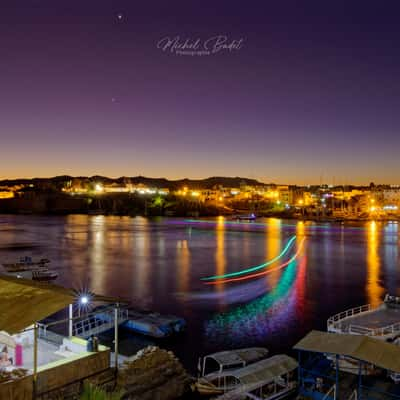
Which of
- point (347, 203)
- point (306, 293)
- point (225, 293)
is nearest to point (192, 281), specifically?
point (225, 293)

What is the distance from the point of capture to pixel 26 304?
5.53 m

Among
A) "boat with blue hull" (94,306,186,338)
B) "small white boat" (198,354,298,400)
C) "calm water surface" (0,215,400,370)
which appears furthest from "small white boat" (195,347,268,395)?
"boat with blue hull" (94,306,186,338)

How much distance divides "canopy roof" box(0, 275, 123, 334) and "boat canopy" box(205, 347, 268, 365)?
5829 millimetres

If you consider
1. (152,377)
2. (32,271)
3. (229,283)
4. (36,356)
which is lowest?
(229,283)

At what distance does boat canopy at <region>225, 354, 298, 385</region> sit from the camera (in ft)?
29.4

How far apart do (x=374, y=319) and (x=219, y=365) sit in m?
5.03

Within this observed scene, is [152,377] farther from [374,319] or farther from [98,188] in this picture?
[98,188]

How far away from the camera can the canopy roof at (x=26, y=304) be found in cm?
→ 531

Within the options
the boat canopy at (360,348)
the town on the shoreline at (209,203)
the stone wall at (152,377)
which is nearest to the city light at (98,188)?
the town on the shoreline at (209,203)

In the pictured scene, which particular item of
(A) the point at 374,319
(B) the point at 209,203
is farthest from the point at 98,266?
(B) the point at 209,203

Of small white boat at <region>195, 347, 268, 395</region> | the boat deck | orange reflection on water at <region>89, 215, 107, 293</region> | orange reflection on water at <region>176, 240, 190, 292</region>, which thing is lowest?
orange reflection on water at <region>89, 215, 107, 293</region>

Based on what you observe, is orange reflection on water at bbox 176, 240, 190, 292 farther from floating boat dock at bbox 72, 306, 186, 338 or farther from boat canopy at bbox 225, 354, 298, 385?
boat canopy at bbox 225, 354, 298, 385

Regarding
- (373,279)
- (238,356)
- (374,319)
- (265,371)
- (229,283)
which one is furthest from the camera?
(373,279)

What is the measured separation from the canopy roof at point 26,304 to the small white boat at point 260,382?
4.66 meters
